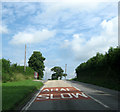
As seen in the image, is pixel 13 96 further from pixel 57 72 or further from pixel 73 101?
pixel 57 72

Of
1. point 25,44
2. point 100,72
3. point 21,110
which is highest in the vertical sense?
point 25,44

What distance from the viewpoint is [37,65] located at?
8131 centimetres

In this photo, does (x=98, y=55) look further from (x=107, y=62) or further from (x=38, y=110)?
(x=38, y=110)

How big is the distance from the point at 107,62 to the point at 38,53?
5374cm

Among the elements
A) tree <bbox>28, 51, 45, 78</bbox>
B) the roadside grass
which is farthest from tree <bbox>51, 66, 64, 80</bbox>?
the roadside grass

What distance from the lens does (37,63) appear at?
3179 inches

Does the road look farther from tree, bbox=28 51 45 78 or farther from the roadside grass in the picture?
tree, bbox=28 51 45 78

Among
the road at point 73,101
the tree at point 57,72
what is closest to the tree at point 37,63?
the tree at point 57,72

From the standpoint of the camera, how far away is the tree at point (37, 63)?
81.1 metres

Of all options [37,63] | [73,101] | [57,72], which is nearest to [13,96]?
[73,101]

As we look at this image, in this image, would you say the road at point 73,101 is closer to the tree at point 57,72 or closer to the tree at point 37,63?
the tree at point 37,63

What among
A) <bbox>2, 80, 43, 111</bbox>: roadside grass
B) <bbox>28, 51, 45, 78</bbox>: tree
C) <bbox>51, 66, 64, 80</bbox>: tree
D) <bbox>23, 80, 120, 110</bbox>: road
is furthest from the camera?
<bbox>51, 66, 64, 80</bbox>: tree

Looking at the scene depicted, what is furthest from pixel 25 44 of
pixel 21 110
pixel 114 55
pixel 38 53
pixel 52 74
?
pixel 52 74

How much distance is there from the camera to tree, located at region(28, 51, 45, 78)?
81125mm
